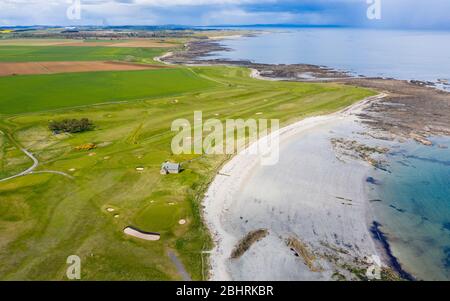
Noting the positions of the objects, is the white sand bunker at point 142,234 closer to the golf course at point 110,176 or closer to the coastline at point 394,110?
the golf course at point 110,176

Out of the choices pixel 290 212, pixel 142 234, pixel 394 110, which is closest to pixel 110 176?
pixel 142 234

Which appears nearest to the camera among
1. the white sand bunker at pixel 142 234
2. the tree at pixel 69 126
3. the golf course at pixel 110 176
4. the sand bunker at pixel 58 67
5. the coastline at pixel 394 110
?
the golf course at pixel 110 176

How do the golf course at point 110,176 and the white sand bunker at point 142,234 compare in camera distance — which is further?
the white sand bunker at point 142,234

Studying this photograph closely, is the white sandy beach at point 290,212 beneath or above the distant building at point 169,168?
beneath

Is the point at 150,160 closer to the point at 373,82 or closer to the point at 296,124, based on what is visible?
the point at 296,124

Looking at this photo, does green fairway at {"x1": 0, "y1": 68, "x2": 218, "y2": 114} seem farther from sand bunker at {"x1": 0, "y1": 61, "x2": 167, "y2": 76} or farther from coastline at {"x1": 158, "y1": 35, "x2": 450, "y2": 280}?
coastline at {"x1": 158, "y1": 35, "x2": 450, "y2": 280}

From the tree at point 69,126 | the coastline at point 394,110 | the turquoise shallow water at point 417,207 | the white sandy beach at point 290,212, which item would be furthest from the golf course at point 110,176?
the turquoise shallow water at point 417,207

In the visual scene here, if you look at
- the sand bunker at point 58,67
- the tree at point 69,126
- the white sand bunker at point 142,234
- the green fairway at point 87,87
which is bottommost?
the white sand bunker at point 142,234

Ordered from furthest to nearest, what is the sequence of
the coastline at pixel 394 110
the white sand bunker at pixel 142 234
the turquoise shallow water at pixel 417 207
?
the coastline at pixel 394 110
the white sand bunker at pixel 142 234
the turquoise shallow water at pixel 417 207

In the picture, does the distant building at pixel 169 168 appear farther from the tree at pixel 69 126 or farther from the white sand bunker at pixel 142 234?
the tree at pixel 69 126
